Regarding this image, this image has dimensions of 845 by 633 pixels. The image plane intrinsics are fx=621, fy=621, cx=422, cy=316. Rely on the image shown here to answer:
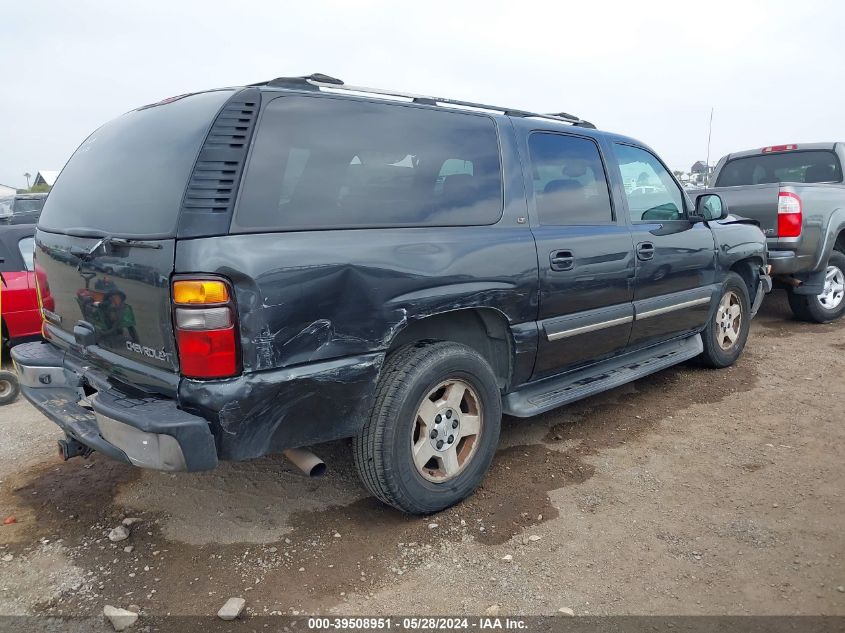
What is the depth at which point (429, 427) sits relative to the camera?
289cm

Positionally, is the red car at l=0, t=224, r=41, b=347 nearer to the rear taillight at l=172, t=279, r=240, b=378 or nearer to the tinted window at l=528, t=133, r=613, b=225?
the rear taillight at l=172, t=279, r=240, b=378

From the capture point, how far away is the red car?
5633mm

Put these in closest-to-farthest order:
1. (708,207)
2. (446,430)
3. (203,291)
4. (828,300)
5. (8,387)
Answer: (203,291) < (446,430) < (708,207) < (8,387) < (828,300)

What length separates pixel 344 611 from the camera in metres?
2.35

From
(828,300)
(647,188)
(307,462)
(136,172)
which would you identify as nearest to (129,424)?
(307,462)

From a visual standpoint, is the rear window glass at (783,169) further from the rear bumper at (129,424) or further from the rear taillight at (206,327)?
the rear bumper at (129,424)

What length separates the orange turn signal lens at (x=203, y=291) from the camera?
2.21m

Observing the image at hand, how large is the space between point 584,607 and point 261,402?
1.44 metres

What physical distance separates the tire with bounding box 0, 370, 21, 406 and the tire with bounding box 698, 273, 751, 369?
557 centimetres

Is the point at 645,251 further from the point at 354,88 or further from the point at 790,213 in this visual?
the point at 790,213

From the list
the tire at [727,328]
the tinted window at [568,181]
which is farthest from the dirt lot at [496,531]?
the tinted window at [568,181]

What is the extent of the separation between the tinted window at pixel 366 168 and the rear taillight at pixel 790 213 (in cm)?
431

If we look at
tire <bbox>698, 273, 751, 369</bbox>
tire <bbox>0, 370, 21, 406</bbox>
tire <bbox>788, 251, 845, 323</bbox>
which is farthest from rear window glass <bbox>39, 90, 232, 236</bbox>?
tire <bbox>788, 251, 845, 323</bbox>

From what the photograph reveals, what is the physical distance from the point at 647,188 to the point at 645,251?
0.60 meters
